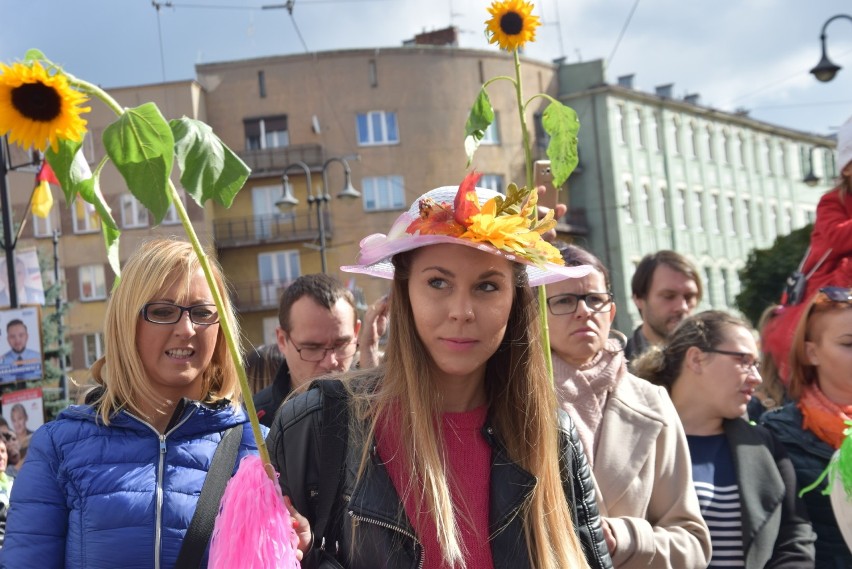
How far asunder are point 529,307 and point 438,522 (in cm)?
69

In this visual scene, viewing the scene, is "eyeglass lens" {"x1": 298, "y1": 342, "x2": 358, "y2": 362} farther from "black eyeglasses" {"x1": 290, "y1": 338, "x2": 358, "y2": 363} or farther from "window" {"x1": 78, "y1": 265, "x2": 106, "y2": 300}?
"window" {"x1": 78, "y1": 265, "x2": 106, "y2": 300}

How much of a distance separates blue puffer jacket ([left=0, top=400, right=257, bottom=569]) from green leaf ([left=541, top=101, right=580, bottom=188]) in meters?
1.32

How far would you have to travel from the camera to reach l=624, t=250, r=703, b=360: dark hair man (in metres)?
6.54

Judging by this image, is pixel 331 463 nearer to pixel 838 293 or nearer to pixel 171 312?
pixel 171 312

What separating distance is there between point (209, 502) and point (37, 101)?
1.42 m

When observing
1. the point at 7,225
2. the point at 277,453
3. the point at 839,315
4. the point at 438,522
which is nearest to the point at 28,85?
the point at 277,453

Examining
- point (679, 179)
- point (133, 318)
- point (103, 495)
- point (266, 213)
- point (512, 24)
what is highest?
point (679, 179)

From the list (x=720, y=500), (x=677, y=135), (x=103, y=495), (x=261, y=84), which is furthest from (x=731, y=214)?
(x=103, y=495)

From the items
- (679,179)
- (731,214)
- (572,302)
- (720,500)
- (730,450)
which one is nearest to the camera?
(572,302)

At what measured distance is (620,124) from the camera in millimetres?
50156

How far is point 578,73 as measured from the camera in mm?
49562

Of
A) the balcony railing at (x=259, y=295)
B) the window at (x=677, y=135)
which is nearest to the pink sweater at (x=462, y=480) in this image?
the balcony railing at (x=259, y=295)

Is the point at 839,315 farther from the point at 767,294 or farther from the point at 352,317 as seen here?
the point at 767,294

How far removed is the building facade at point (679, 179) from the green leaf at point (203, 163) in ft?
130
